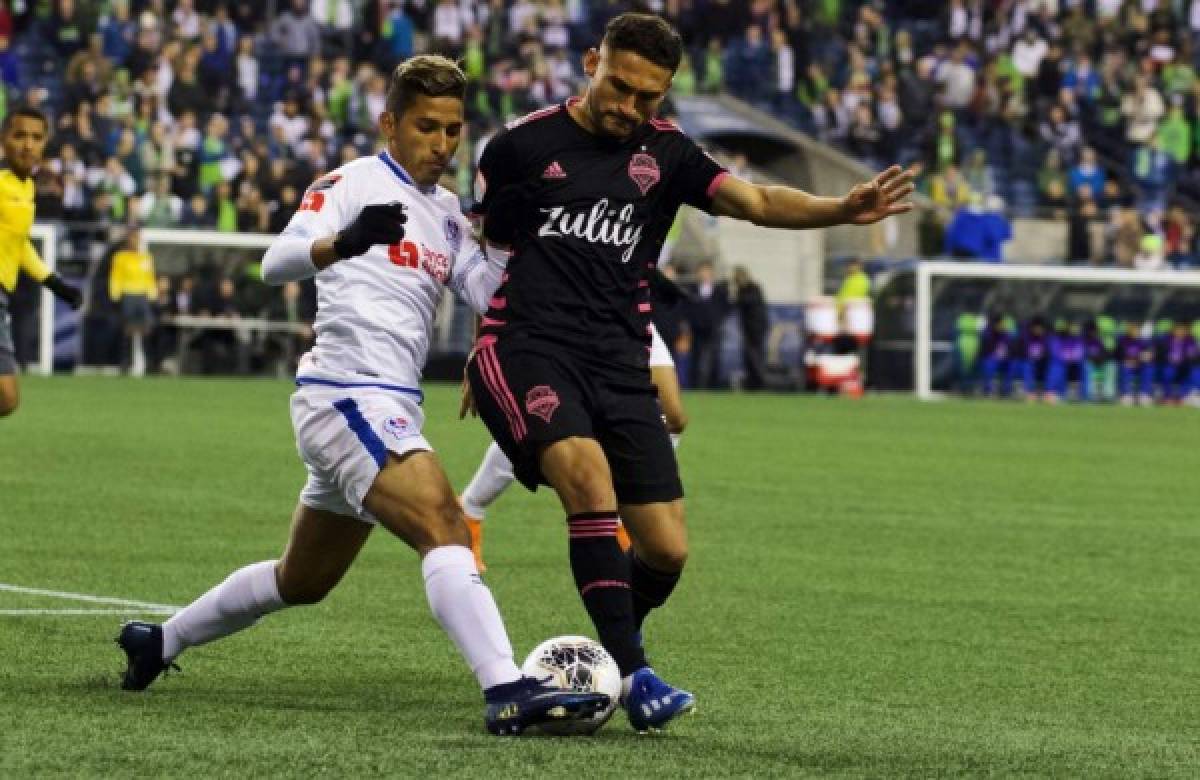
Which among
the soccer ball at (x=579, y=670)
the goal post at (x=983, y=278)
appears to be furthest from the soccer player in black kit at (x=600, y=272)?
the goal post at (x=983, y=278)

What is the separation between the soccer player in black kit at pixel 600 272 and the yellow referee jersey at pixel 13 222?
295 inches

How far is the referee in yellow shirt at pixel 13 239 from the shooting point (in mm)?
13500

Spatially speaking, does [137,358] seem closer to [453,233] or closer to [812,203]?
[453,233]

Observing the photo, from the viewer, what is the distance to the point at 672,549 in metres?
7.50

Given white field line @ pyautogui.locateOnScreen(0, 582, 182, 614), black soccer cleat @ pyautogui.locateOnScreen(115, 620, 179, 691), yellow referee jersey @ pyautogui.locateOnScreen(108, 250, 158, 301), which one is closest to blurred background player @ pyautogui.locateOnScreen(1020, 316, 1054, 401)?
yellow referee jersey @ pyautogui.locateOnScreen(108, 250, 158, 301)

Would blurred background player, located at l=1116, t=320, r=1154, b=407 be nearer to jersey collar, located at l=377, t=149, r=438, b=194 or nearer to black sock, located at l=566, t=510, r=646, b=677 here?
jersey collar, located at l=377, t=149, r=438, b=194

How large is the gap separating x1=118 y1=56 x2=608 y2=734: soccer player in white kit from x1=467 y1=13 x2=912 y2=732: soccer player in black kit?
7.5 inches

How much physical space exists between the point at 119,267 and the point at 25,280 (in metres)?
1.32

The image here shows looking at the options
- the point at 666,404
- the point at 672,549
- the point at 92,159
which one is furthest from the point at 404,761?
the point at 92,159

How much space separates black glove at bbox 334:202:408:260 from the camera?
6.78 meters

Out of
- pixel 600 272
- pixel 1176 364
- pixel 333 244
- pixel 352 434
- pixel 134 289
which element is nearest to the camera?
pixel 333 244

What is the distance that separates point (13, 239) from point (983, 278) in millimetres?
20075

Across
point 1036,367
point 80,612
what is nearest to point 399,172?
point 80,612

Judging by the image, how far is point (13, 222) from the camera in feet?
47.6
